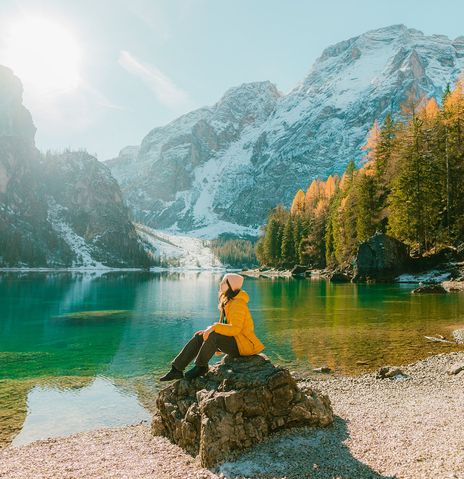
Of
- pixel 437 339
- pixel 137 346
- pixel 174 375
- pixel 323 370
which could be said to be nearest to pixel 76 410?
pixel 174 375

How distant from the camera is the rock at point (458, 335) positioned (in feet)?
72.1

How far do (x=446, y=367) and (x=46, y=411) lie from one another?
47.7 feet

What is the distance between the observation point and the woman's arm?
33.5 ft

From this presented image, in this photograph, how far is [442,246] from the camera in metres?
56.0

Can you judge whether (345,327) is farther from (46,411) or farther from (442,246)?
(442,246)

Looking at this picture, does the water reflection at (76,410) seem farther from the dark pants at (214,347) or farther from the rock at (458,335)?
the rock at (458,335)

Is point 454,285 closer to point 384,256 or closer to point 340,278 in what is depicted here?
point 384,256

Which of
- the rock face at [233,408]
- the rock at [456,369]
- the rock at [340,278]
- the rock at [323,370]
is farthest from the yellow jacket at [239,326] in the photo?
the rock at [340,278]

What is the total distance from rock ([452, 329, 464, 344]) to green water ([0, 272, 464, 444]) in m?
0.46

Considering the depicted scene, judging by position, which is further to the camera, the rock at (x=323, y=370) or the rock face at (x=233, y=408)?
the rock at (x=323, y=370)

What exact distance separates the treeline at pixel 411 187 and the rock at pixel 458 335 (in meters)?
33.8

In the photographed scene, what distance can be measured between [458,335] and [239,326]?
58.3 feet

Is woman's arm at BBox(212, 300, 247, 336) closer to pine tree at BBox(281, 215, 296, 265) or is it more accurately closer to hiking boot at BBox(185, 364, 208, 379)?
hiking boot at BBox(185, 364, 208, 379)

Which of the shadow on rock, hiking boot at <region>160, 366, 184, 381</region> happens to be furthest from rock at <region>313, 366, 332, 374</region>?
hiking boot at <region>160, 366, 184, 381</region>
